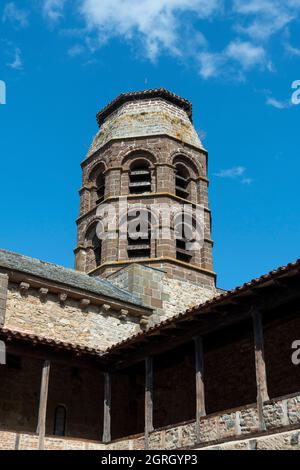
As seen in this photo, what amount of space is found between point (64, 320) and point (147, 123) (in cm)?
977

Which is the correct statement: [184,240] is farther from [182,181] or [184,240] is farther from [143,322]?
[143,322]

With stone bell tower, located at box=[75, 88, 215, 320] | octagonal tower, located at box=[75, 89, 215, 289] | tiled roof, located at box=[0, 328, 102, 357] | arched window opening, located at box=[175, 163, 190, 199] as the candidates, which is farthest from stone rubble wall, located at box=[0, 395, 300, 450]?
arched window opening, located at box=[175, 163, 190, 199]

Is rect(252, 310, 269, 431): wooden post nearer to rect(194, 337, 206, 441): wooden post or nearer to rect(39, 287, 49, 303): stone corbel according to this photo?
rect(194, 337, 206, 441): wooden post

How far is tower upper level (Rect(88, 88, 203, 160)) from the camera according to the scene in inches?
901

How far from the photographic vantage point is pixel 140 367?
595 inches

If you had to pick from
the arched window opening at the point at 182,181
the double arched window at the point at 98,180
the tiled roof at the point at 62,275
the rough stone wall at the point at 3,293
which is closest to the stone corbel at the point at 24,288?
the tiled roof at the point at 62,275

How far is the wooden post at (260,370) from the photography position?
33.3 feet

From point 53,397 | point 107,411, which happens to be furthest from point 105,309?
point 107,411

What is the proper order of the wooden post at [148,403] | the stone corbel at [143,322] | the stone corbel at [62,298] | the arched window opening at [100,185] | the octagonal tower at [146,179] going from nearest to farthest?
the wooden post at [148,403] → the stone corbel at [62,298] → the stone corbel at [143,322] → the octagonal tower at [146,179] → the arched window opening at [100,185]

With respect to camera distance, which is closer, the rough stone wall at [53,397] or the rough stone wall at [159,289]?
the rough stone wall at [53,397]

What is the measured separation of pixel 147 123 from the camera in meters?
23.1

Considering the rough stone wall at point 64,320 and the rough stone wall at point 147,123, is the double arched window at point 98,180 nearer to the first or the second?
the rough stone wall at point 147,123

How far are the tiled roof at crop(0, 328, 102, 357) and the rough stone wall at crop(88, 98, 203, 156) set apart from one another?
11.0 m

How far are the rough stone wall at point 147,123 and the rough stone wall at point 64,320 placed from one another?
821 centimetres
